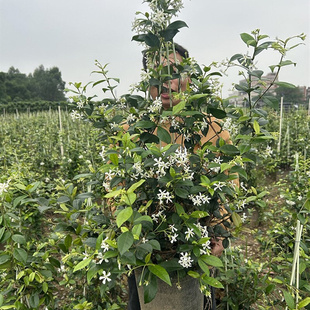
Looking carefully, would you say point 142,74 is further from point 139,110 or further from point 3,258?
point 3,258

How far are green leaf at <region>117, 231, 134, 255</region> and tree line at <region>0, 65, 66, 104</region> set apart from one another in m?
48.9

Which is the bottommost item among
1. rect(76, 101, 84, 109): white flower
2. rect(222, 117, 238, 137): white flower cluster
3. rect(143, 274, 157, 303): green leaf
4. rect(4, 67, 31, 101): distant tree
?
rect(143, 274, 157, 303): green leaf

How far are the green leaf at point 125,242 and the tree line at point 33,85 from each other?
48903 mm

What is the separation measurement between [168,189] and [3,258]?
880 mm

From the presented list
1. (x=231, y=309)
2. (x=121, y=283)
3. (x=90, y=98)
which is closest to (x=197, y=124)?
(x=90, y=98)

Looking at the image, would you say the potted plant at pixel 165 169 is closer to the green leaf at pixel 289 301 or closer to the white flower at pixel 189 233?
the white flower at pixel 189 233

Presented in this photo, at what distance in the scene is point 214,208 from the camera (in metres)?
1.00

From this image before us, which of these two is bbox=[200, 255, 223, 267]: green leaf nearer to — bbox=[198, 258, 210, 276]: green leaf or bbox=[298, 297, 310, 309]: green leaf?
bbox=[198, 258, 210, 276]: green leaf

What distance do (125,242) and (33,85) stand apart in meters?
59.6

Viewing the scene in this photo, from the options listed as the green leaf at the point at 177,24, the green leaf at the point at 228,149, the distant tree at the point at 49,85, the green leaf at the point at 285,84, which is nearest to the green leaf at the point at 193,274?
the green leaf at the point at 228,149

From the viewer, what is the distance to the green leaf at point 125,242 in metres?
0.70

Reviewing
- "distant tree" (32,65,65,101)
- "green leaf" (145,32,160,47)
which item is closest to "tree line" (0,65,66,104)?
"distant tree" (32,65,65,101)

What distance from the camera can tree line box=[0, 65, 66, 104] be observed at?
4950 cm

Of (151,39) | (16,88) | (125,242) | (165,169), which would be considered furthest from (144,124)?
(16,88)
